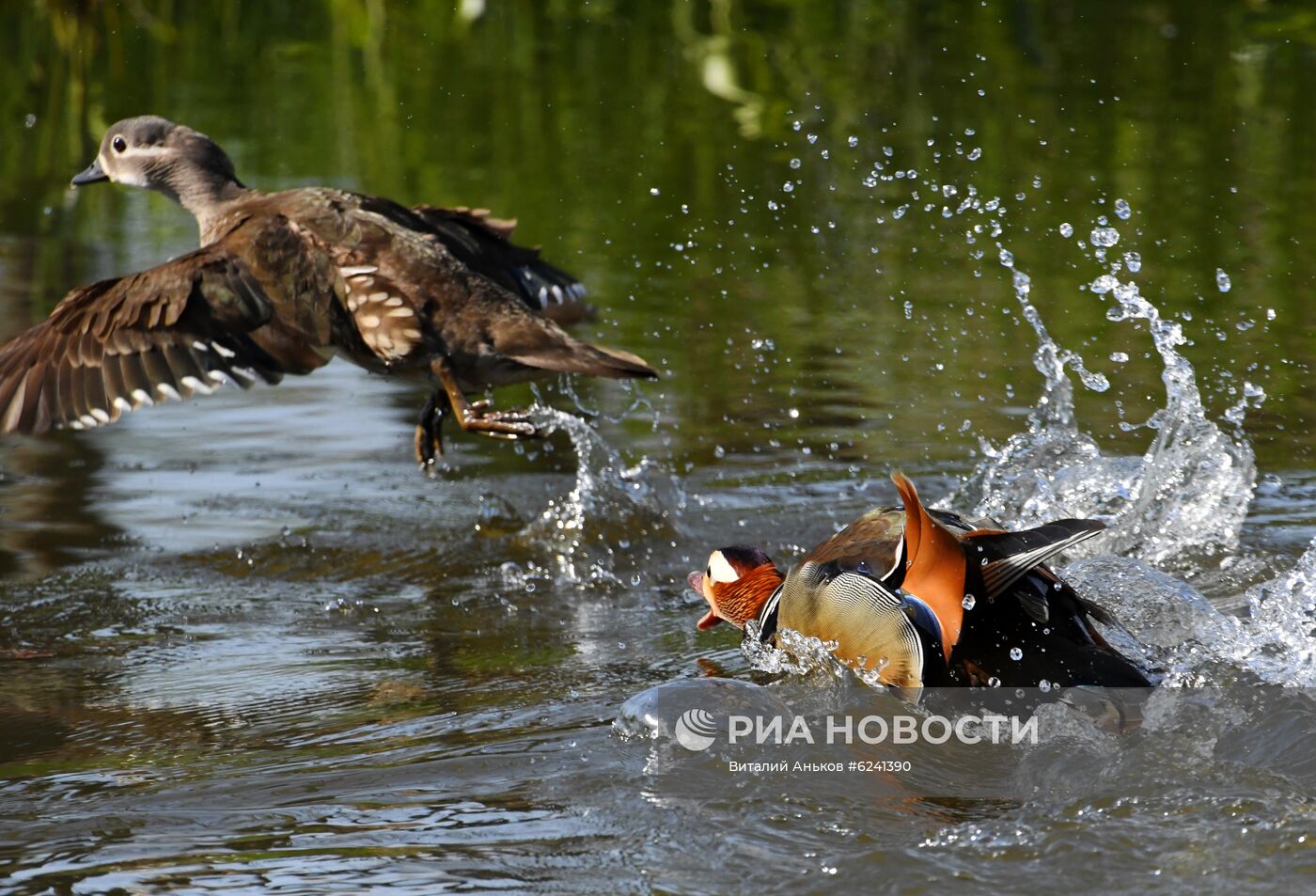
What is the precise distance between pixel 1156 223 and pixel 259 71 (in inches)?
297

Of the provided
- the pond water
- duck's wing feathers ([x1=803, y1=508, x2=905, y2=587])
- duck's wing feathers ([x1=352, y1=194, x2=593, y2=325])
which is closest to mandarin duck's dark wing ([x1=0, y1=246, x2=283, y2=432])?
the pond water

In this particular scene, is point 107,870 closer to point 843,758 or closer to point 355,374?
point 843,758

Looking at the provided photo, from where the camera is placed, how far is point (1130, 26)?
14.9 meters

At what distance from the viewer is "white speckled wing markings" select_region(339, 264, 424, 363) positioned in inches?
219

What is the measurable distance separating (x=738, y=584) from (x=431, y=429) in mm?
1642

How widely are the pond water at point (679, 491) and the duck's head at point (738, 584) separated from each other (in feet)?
0.42

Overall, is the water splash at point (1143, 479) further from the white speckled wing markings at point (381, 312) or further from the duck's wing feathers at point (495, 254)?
the white speckled wing markings at point (381, 312)

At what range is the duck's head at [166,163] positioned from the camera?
21.2 ft

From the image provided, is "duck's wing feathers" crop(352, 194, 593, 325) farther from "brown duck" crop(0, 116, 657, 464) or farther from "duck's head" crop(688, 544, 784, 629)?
"duck's head" crop(688, 544, 784, 629)

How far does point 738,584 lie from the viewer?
466 centimetres

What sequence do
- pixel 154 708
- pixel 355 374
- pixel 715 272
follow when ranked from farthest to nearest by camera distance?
pixel 715 272 → pixel 355 374 → pixel 154 708

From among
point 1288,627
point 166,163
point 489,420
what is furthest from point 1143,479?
point 166,163

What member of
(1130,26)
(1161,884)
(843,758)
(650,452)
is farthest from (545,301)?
(1130,26)

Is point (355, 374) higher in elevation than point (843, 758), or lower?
higher
